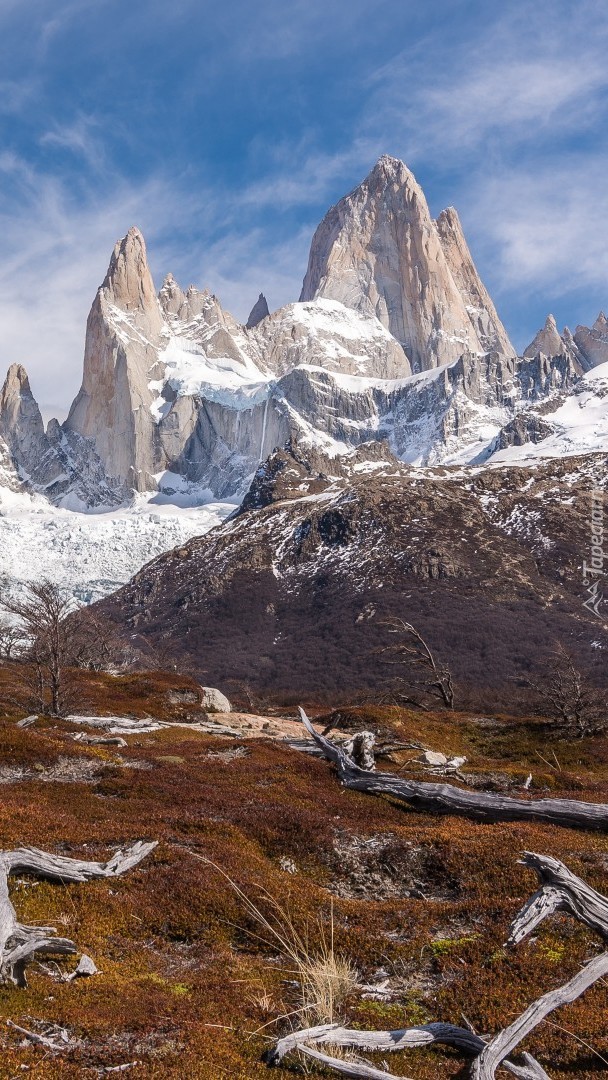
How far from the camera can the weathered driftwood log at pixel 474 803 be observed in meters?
16.2

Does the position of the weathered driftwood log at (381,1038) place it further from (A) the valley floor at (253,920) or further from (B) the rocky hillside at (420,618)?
(B) the rocky hillside at (420,618)

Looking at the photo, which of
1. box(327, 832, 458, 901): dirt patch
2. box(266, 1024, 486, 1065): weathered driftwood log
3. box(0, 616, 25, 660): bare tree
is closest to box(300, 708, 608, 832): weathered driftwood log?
box(327, 832, 458, 901): dirt patch

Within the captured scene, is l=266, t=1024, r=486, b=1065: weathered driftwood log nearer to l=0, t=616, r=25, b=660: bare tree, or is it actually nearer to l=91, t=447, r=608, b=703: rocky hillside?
l=0, t=616, r=25, b=660: bare tree

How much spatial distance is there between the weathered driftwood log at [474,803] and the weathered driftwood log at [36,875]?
7.40 metres

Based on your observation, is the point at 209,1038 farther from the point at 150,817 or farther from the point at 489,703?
the point at 489,703

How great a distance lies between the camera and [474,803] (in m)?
17.7

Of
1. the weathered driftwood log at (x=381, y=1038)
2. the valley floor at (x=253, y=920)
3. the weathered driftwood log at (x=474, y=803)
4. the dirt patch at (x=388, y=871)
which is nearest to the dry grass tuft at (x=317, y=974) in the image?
the valley floor at (x=253, y=920)

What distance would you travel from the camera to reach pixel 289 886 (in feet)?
41.8

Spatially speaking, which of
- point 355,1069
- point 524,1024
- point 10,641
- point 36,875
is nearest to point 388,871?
point 36,875

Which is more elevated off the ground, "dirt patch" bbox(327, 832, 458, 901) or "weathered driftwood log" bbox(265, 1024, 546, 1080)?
"weathered driftwood log" bbox(265, 1024, 546, 1080)

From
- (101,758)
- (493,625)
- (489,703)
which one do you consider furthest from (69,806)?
(493,625)

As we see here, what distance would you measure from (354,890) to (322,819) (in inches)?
109

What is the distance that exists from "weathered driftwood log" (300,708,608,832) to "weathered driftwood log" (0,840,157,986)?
7.40 metres

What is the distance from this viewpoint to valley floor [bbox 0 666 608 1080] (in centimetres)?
802
